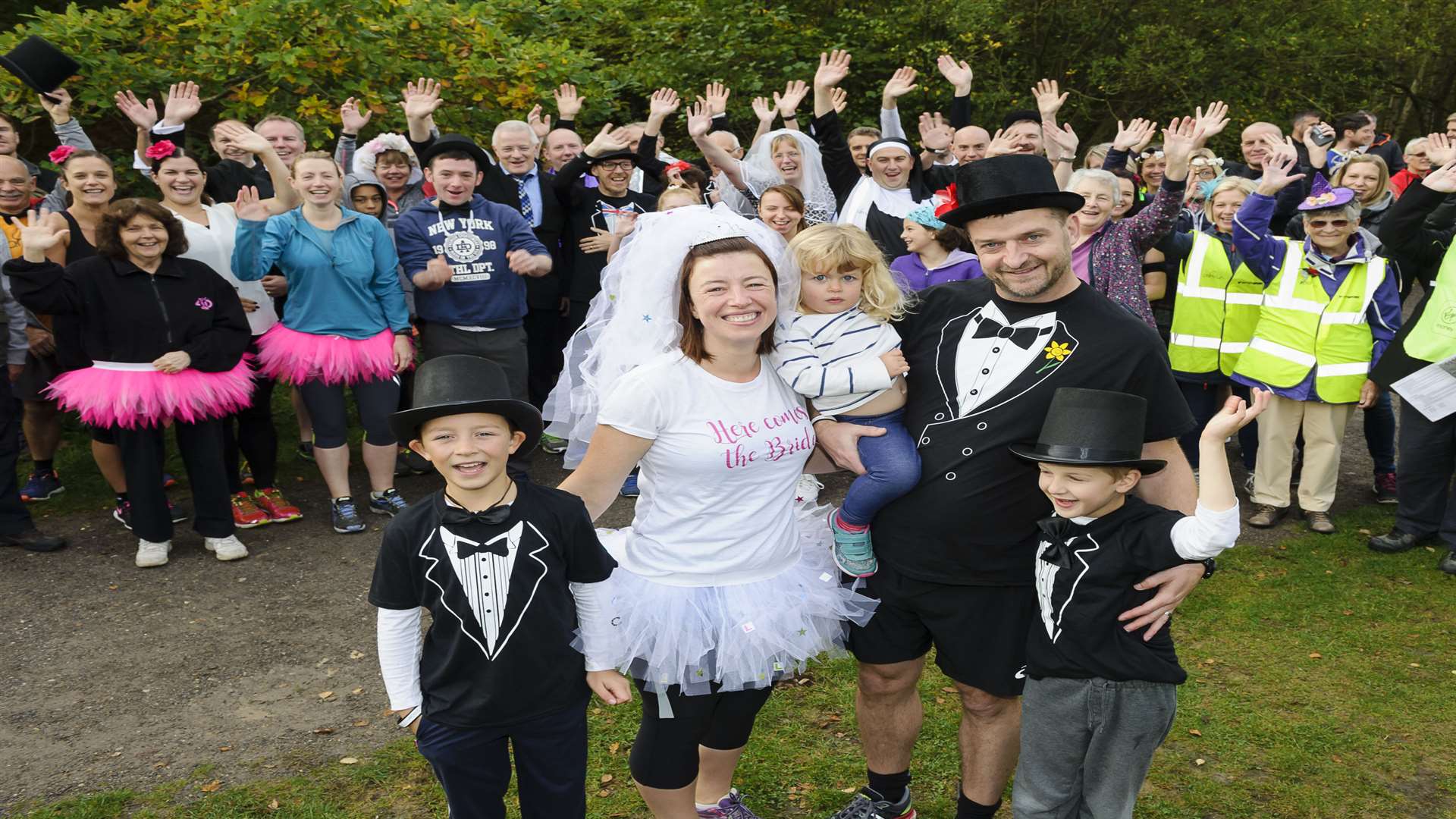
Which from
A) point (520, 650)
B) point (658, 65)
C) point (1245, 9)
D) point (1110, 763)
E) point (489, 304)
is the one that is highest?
point (1245, 9)

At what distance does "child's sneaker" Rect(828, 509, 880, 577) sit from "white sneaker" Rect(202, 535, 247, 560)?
4.09 metres

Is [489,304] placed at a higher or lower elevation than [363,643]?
higher

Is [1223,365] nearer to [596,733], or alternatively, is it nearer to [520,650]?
[596,733]

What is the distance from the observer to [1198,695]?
183 inches

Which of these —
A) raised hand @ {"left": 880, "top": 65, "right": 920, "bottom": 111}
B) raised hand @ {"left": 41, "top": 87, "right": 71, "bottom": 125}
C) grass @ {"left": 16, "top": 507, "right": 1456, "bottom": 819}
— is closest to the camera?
grass @ {"left": 16, "top": 507, "right": 1456, "bottom": 819}

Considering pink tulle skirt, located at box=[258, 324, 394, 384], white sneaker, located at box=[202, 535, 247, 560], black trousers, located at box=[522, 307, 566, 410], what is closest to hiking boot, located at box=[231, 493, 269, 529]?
white sneaker, located at box=[202, 535, 247, 560]

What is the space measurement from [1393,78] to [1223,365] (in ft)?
44.5

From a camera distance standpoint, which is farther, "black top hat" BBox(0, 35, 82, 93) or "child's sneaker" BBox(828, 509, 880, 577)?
"black top hat" BBox(0, 35, 82, 93)

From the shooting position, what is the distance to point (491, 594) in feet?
9.52

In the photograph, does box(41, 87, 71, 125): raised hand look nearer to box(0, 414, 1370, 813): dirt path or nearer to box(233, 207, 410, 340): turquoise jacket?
box(233, 207, 410, 340): turquoise jacket

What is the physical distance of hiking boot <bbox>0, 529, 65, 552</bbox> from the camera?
624 centimetres

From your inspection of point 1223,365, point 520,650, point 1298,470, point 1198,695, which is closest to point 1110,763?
point 520,650

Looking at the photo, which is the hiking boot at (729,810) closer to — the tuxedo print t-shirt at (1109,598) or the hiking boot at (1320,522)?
the tuxedo print t-shirt at (1109,598)

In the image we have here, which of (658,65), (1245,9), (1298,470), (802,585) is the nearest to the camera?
(802,585)
